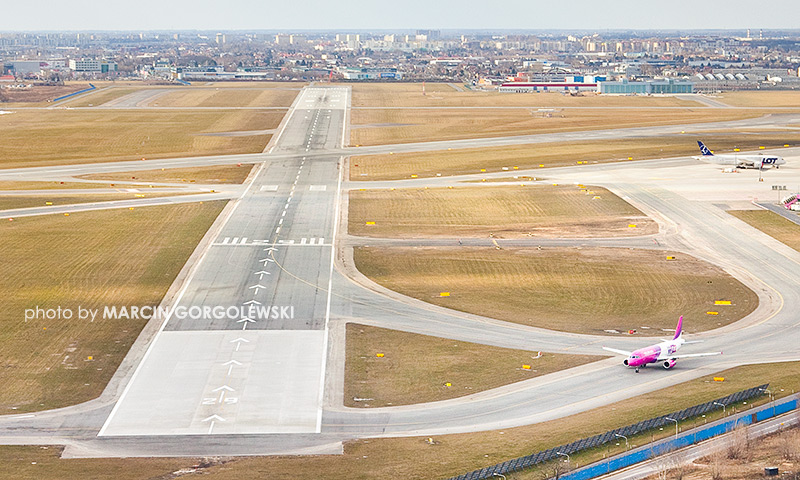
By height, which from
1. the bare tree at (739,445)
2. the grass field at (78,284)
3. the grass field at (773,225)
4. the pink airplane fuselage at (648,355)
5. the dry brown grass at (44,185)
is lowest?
the dry brown grass at (44,185)

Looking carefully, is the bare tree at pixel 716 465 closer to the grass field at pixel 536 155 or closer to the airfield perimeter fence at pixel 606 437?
the airfield perimeter fence at pixel 606 437

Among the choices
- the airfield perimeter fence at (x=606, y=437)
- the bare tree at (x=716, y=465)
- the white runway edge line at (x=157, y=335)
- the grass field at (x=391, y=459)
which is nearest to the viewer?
the bare tree at (x=716, y=465)

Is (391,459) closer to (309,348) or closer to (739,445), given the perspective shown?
(739,445)

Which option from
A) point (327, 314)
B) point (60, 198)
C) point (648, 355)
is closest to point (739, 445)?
point (648, 355)

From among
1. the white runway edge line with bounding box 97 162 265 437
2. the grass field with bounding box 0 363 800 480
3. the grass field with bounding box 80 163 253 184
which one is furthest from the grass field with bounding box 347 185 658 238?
the grass field with bounding box 0 363 800 480

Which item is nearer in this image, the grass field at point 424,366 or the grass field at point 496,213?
the grass field at point 424,366

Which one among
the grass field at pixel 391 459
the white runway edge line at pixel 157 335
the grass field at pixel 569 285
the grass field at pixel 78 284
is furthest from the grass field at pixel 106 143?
the grass field at pixel 391 459

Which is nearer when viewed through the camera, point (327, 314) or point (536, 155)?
point (327, 314)
